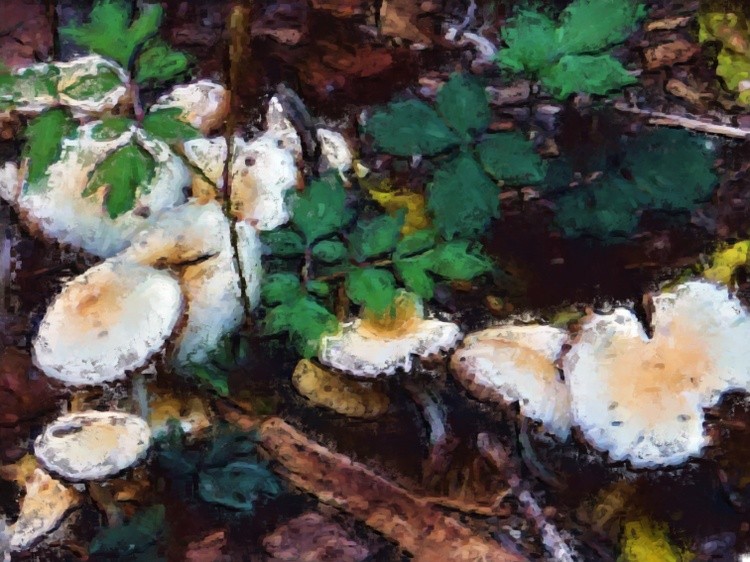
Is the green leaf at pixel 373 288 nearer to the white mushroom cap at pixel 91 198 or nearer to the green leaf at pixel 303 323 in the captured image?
the green leaf at pixel 303 323

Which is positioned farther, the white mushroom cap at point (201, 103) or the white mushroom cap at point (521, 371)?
the white mushroom cap at point (201, 103)

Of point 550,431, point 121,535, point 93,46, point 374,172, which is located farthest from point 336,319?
point 93,46

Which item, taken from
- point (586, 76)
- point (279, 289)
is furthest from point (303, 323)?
point (586, 76)

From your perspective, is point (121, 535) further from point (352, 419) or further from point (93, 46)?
point (93, 46)

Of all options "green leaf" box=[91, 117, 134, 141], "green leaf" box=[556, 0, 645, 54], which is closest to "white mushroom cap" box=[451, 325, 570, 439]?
"green leaf" box=[556, 0, 645, 54]

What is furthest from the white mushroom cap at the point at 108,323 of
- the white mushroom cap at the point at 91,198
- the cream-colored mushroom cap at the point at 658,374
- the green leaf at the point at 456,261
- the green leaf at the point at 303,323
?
the cream-colored mushroom cap at the point at 658,374

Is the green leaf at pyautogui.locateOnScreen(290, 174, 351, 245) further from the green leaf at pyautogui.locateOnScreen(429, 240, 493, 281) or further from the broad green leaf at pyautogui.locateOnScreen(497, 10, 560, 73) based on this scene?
the broad green leaf at pyautogui.locateOnScreen(497, 10, 560, 73)

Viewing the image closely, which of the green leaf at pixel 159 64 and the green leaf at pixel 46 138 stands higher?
the green leaf at pixel 159 64
